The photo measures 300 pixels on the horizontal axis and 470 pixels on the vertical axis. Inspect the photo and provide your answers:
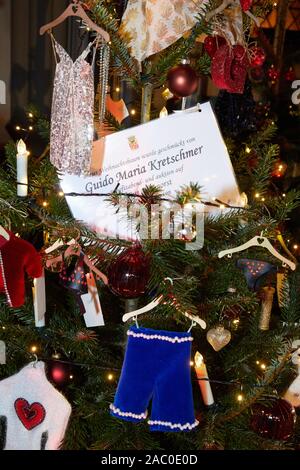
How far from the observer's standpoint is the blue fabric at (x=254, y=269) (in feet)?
3.07

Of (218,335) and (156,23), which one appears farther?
(218,335)

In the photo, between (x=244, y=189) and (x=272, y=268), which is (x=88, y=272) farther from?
(x=244, y=189)

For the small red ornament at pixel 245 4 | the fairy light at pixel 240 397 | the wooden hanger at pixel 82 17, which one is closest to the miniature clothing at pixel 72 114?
the wooden hanger at pixel 82 17

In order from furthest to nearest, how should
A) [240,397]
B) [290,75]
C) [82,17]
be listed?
1. [290,75]
2. [240,397]
3. [82,17]

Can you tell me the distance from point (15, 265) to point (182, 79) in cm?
44

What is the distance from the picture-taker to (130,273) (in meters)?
0.78

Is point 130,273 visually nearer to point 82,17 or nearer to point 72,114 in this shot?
point 72,114

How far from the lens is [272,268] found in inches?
37.0

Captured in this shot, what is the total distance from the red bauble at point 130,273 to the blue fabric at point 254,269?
0.24 metres

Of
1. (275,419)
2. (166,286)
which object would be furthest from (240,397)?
(166,286)

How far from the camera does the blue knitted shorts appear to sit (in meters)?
0.83

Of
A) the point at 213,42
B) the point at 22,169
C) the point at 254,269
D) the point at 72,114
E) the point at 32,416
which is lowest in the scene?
the point at 32,416

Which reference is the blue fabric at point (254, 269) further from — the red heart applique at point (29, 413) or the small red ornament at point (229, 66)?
the red heart applique at point (29, 413)
